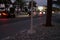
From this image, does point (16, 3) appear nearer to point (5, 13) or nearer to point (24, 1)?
point (24, 1)

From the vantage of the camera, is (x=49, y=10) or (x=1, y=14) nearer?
(x=49, y=10)

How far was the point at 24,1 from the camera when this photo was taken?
279 ft

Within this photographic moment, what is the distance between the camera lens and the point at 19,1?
78688 mm

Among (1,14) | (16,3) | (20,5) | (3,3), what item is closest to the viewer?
(1,14)

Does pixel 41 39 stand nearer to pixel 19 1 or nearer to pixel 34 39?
pixel 34 39

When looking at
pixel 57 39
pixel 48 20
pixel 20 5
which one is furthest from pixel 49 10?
pixel 20 5

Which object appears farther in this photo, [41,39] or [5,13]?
[5,13]

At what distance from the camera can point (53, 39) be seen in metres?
12.5

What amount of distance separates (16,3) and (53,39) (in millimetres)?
63793

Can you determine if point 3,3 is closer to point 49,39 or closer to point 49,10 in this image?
point 49,10

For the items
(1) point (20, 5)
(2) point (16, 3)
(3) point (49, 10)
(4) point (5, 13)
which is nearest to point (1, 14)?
(4) point (5, 13)

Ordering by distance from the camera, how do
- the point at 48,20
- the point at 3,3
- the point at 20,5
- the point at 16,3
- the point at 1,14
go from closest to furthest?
the point at 48,20 < the point at 1,14 < the point at 3,3 < the point at 16,3 < the point at 20,5

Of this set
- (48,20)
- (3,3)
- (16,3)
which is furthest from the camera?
(16,3)

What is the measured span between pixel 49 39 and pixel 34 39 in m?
0.76
